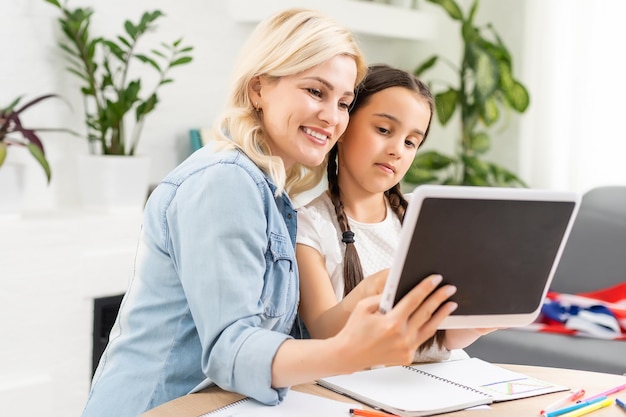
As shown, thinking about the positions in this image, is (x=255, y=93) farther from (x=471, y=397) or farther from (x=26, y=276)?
(x=26, y=276)

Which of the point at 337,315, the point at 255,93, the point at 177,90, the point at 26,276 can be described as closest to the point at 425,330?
the point at 337,315

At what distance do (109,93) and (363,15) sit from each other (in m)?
1.04

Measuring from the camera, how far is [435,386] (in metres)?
1.17

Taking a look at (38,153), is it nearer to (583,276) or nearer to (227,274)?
(227,274)

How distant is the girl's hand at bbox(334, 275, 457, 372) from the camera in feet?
3.08

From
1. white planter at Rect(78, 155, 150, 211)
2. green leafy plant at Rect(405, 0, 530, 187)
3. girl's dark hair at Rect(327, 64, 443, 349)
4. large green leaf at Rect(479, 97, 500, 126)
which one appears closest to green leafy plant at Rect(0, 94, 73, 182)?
white planter at Rect(78, 155, 150, 211)

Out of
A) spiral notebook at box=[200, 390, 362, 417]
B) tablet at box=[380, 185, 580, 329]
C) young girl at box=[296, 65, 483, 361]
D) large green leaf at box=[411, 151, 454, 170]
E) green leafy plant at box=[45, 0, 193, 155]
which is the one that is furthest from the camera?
large green leaf at box=[411, 151, 454, 170]

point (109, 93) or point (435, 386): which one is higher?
point (109, 93)

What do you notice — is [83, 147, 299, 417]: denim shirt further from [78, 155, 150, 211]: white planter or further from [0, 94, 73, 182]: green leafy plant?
[78, 155, 150, 211]: white planter

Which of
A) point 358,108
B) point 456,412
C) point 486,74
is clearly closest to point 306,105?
point 358,108

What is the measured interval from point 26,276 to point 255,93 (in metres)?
1.29

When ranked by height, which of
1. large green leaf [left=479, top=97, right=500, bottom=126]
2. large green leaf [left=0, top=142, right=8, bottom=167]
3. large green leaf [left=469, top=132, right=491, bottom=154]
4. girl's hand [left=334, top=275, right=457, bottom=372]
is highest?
large green leaf [left=479, top=97, right=500, bottom=126]

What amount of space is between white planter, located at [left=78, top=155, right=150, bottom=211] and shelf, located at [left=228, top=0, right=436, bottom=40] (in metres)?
0.72

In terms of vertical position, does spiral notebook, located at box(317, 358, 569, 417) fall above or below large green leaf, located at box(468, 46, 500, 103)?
below
